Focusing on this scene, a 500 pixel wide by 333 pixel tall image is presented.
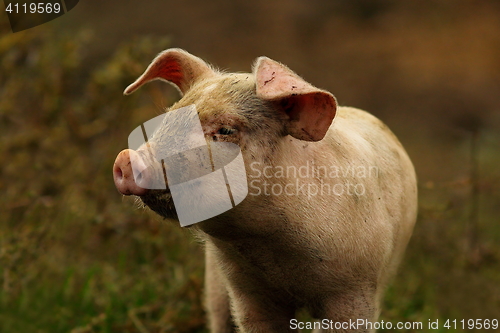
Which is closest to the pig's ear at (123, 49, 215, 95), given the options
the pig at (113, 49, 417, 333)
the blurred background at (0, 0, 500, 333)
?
the pig at (113, 49, 417, 333)

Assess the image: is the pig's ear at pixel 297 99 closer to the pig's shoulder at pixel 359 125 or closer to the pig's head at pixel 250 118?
the pig's head at pixel 250 118

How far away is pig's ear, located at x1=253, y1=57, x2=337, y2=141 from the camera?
7.85 feet

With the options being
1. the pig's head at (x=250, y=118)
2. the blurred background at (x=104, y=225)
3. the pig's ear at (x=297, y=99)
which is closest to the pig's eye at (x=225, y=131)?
the pig's head at (x=250, y=118)

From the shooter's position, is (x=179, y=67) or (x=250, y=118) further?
(x=179, y=67)

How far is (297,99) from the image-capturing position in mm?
2512

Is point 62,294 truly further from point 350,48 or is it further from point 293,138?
point 350,48

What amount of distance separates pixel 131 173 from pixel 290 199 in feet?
2.12

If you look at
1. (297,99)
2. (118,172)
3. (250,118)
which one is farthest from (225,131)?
(118,172)

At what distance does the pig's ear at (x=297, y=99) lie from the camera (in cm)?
239

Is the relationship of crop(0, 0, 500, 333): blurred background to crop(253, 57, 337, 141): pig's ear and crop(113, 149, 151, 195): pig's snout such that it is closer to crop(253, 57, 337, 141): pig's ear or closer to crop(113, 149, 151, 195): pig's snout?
crop(113, 149, 151, 195): pig's snout

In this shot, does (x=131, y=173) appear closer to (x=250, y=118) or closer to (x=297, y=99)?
(x=250, y=118)

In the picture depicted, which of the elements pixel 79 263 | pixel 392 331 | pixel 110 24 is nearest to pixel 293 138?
pixel 392 331

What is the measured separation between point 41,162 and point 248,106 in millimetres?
3505

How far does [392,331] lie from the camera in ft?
14.4
